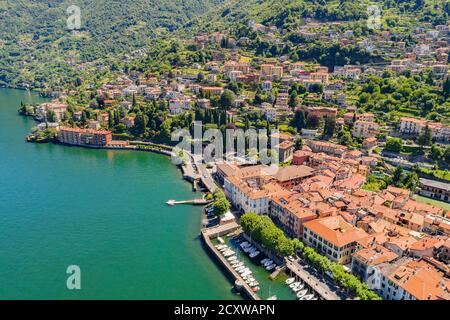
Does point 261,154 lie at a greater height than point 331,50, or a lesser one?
lesser

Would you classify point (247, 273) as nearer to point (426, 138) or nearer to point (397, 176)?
point (397, 176)

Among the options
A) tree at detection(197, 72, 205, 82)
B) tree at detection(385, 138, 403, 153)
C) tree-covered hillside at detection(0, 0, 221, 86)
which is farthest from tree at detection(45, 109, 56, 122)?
tree at detection(385, 138, 403, 153)

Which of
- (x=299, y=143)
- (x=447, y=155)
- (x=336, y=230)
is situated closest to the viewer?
(x=336, y=230)

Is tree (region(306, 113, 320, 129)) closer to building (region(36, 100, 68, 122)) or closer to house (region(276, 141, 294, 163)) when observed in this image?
house (region(276, 141, 294, 163))

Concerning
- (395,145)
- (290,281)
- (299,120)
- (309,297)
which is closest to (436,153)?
(395,145)

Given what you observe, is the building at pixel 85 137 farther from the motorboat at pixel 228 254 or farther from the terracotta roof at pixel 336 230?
the terracotta roof at pixel 336 230

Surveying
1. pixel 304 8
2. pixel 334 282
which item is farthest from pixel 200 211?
pixel 304 8

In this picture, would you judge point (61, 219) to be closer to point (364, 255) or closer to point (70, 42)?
point (364, 255)
